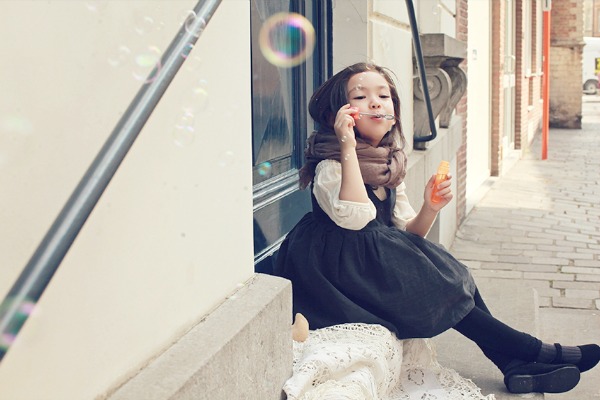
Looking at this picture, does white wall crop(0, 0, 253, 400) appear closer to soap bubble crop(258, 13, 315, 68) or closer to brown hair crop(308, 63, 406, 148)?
brown hair crop(308, 63, 406, 148)

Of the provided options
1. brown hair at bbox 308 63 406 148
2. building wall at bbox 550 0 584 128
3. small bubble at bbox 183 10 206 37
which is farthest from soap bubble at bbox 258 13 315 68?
building wall at bbox 550 0 584 128

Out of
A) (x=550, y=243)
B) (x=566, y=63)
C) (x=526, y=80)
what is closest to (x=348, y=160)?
(x=550, y=243)

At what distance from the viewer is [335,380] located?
247 centimetres

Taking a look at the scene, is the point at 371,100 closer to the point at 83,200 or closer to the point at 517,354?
the point at 517,354

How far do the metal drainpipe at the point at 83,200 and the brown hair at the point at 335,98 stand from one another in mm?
1442

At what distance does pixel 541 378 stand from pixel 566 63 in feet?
70.2

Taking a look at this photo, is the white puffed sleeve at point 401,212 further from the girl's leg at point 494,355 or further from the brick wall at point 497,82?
the brick wall at point 497,82

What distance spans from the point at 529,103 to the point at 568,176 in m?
7.19

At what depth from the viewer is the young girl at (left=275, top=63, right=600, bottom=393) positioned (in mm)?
2871

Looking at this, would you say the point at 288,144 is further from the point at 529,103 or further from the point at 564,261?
the point at 529,103

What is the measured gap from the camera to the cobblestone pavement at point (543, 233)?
580 centimetres

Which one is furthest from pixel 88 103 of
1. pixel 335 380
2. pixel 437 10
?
pixel 437 10

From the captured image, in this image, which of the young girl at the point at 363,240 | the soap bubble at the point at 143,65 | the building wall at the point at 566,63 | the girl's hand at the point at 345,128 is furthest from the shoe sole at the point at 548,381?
the building wall at the point at 566,63

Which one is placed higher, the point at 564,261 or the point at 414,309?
the point at 414,309
